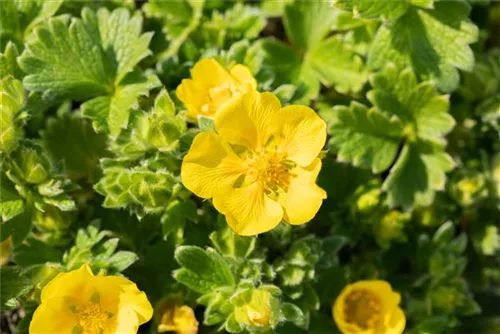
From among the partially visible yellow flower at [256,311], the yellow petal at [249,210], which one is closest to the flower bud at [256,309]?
the partially visible yellow flower at [256,311]

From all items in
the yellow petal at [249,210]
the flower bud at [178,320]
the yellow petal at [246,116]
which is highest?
the yellow petal at [246,116]

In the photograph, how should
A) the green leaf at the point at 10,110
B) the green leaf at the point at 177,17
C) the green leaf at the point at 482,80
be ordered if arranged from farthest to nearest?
the green leaf at the point at 482,80, the green leaf at the point at 177,17, the green leaf at the point at 10,110

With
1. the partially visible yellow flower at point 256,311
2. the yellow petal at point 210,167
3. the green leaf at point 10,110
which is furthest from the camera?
the green leaf at point 10,110

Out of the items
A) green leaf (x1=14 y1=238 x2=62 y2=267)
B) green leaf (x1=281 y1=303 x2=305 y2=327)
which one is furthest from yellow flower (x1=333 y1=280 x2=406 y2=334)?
green leaf (x1=14 y1=238 x2=62 y2=267)

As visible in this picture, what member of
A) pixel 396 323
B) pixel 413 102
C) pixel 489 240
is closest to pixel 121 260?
pixel 396 323

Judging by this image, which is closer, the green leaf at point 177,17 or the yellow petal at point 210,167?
the yellow petal at point 210,167

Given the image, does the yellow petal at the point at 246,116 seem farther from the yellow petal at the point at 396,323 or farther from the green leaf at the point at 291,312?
the yellow petal at the point at 396,323

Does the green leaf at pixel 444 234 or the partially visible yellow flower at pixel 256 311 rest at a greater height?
the partially visible yellow flower at pixel 256 311
